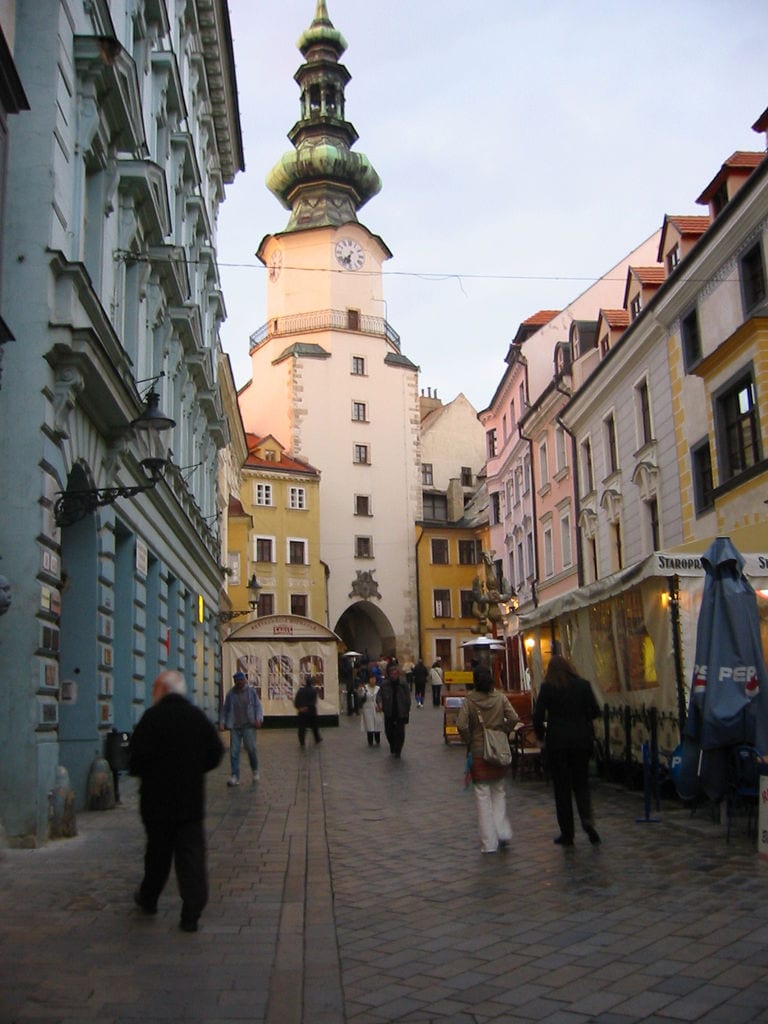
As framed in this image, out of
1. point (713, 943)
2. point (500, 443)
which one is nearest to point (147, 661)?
point (713, 943)

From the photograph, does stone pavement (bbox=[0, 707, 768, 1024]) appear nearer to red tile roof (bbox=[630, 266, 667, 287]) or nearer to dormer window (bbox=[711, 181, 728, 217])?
dormer window (bbox=[711, 181, 728, 217])

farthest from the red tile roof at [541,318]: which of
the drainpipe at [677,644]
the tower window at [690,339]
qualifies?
the drainpipe at [677,644]

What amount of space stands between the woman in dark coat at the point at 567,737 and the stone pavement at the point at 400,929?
31 cm

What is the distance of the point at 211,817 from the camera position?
12.7 metres

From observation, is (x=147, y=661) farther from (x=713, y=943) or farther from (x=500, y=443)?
(x=500, y=443)

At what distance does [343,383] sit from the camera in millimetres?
62281

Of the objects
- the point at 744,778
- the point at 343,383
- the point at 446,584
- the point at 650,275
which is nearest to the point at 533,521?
the point at 650,275

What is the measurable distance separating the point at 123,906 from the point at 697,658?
5.94 meters

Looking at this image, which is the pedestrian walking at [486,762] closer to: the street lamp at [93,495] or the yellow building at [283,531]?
the street lamp at [93,495]

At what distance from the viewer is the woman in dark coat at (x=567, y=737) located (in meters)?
10.0

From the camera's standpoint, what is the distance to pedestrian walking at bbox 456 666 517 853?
9805 millimetres

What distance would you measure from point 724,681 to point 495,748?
90.3 inches

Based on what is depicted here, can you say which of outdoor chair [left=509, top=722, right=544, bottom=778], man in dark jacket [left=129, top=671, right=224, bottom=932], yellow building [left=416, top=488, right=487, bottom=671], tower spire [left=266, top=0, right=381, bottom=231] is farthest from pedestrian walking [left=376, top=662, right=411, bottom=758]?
tower spire [left=266, top=0, right=381, bottom=231]

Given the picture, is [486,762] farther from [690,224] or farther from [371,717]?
[690,224]
